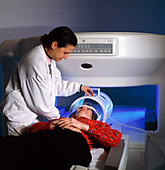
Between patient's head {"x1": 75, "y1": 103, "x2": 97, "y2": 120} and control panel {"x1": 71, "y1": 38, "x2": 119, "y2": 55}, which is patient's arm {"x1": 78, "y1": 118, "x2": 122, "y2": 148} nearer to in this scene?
patient's head {"x1": 75, "y1": 103, "x2": 97, "y2": 120}

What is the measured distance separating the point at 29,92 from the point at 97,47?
1.68ft

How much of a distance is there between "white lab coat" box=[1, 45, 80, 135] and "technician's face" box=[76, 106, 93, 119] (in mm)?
209

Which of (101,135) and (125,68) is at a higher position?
(125,68)

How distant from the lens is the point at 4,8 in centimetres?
184

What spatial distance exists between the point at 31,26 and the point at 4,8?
0.33 m

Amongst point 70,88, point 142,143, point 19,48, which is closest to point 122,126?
point 142,143

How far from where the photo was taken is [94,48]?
1608 mm

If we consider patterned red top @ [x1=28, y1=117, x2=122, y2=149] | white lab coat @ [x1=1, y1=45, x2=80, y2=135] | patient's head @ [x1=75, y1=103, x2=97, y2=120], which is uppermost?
white lab coat @ [x1=1, y1=45, x2=80, y2=135]

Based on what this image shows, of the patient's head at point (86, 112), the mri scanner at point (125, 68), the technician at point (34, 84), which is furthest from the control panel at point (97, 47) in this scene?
the patient's head at point (86, 112)

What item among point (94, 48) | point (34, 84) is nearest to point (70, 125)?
point (34, 84)

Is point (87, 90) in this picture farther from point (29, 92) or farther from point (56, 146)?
point (56, 146)

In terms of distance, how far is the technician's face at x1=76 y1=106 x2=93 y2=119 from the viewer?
5.49 feet

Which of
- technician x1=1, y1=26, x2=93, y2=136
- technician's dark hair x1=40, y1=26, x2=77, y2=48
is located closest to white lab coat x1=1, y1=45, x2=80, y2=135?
technician x1=1, y1=26, x2=93, y2=136

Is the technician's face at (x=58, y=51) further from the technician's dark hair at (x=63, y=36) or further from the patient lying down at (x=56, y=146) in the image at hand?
the patient lying down at (x=56, y=146)
